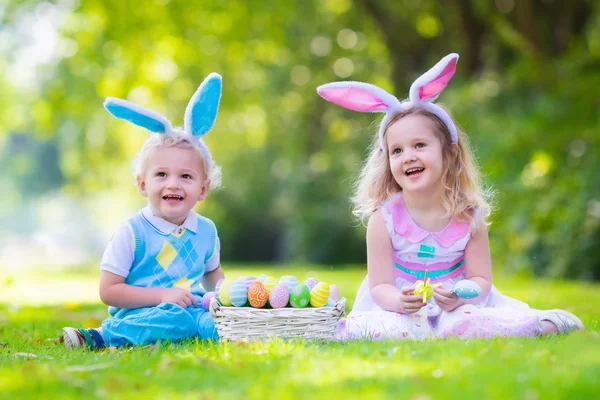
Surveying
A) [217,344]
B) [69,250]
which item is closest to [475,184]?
[217,344]

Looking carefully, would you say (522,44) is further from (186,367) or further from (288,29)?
(186,367)

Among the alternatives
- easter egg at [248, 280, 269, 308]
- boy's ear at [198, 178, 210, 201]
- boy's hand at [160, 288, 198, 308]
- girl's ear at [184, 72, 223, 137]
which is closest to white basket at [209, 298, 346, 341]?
easter egg at [248, 280, 269, 308]

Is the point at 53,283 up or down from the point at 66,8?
down

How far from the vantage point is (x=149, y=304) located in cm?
401

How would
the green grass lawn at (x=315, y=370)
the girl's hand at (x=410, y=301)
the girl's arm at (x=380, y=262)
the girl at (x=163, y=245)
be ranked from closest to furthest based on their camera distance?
the green grass lawn at (x=315, y=370) < the girl's hand at (x=410, y=301) < the girl at (x=163, y=245) < the girl's arm at (x=380, y=262)

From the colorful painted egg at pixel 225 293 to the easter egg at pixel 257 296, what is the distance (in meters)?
0.11

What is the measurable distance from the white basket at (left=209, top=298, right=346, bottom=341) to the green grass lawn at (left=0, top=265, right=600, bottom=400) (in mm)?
105

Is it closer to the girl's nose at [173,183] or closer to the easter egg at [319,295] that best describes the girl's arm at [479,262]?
the easter egg at [319,295]

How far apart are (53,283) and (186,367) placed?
8.65m

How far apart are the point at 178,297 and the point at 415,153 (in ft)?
5.00

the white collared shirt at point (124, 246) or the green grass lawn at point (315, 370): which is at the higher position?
the white collared shirt at point (124, 246)

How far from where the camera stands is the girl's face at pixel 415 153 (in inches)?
163

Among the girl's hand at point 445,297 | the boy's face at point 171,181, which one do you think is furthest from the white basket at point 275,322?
the boy's face at point 171,181

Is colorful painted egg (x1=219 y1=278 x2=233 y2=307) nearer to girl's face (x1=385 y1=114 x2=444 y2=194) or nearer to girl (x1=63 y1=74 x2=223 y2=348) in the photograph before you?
girl (x1=63 y1=74 x2=223 y2=348)
